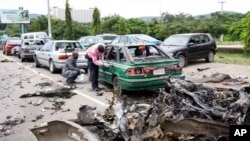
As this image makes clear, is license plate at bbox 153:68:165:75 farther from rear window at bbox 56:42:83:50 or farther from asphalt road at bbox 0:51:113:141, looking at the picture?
rear window at bbox 56:42:83:50

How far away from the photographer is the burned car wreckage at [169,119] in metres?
3.89

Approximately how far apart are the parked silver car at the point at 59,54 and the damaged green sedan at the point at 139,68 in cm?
407

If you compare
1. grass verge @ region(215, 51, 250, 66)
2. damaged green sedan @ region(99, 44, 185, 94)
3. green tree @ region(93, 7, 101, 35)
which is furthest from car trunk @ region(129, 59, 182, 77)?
green tree @ region(93, 7, 101, 35)

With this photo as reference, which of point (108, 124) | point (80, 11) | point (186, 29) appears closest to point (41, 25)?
point (186, 29)

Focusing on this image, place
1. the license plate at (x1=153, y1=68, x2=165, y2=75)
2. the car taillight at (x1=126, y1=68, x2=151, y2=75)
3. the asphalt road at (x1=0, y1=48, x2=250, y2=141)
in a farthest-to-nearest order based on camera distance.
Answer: the license plate at (x1=153, y1=68, x2=165, y2=75) → the car taillight at (x1=126, y1=68, x2=151, y2=75) → the asphalt road at (x1=0, y1=48, x2=250, y2=141)

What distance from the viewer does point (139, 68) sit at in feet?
26.9

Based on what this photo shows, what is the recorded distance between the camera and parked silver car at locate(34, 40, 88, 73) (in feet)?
45.0

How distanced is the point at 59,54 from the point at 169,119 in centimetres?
1040

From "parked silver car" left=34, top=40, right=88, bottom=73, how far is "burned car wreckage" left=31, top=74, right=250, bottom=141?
8.85 m

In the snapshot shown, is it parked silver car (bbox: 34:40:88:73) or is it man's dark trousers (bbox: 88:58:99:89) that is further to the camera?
parked silver car (bbox: 34:40:88:73)

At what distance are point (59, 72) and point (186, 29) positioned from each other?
2728 centimetres

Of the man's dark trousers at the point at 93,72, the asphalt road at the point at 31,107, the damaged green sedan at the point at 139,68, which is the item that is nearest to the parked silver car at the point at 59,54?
the asphalt road at the point at 31,107

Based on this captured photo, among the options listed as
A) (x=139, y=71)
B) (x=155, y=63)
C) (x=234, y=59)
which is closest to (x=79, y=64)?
(x=139, y=71)

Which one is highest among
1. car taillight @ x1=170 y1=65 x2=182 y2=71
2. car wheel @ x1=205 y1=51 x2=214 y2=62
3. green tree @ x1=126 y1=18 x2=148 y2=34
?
green tree @ x1=126 y1=18 x2=148 y2=34
